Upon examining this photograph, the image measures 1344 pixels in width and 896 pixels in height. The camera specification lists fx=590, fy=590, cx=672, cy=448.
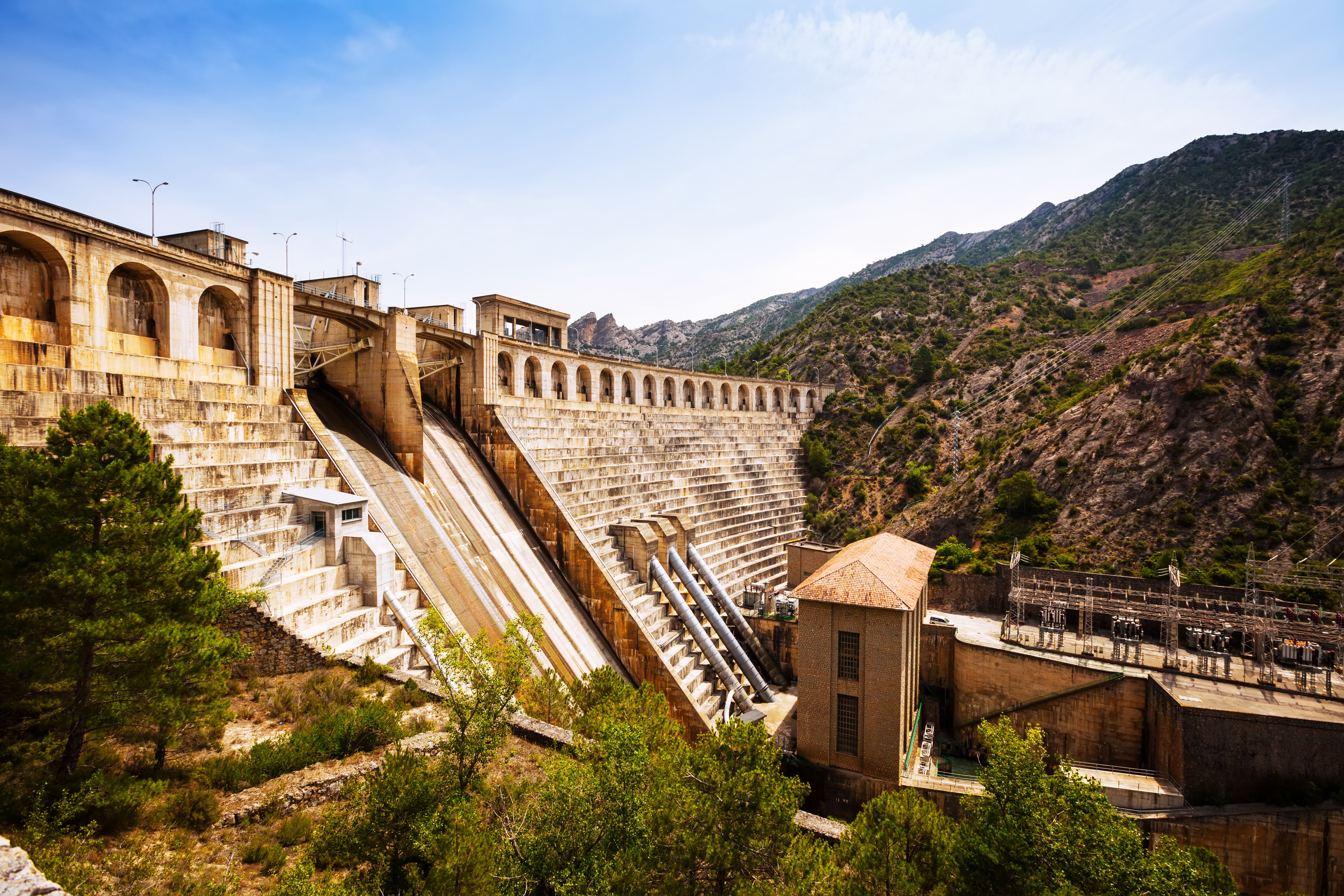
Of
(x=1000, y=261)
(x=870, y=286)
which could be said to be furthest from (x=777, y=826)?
(x=1000, y=261)

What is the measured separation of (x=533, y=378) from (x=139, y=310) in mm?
18202

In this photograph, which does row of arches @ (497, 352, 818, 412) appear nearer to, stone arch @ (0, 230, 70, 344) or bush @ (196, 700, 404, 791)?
stone arch @ (0, 230, 70, 344)

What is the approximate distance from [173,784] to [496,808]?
5.61m

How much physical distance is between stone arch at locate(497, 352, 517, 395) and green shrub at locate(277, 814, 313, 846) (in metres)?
23.9

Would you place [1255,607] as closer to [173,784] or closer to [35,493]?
[173,784]

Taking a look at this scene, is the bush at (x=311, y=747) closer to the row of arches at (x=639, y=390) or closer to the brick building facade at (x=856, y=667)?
the brick building facade at (x=856, y=667)

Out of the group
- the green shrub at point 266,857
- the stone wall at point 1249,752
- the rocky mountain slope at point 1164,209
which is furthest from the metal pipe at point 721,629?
the rocky mountain slope at point 1164,209

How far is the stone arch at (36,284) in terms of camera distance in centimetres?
1391

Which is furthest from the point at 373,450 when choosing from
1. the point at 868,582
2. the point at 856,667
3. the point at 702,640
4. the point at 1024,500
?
the point at 1024,500

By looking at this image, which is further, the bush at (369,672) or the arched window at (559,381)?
the arched window at (559,381)

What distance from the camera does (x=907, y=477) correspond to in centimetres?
5172

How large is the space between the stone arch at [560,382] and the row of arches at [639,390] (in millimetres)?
32

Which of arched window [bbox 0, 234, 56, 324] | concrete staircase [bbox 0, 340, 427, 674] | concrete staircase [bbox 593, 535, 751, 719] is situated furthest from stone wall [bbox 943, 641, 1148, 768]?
arched window [bbox 0, 234, 56, 324]

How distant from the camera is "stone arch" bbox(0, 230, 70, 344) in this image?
13.9m
